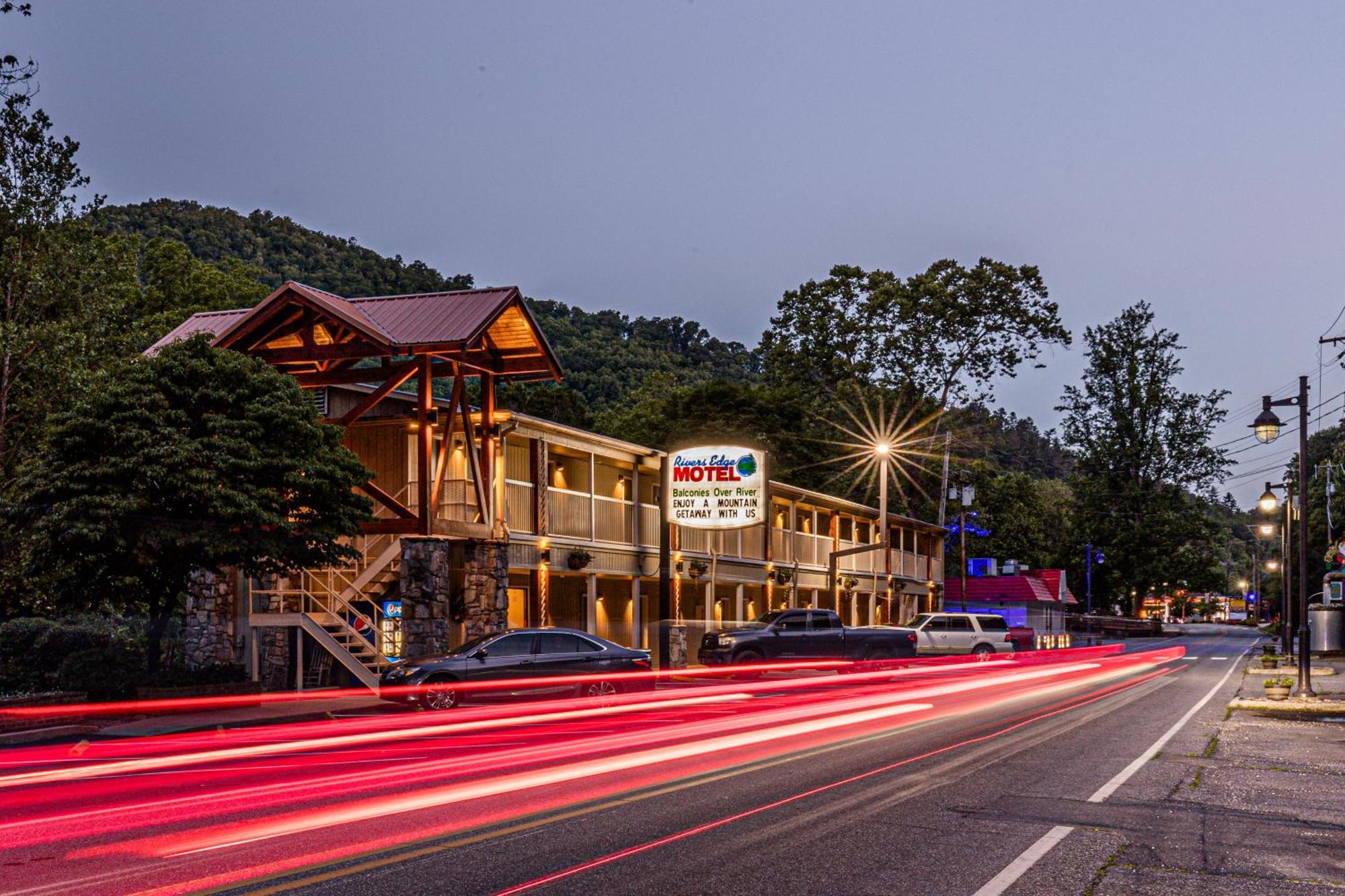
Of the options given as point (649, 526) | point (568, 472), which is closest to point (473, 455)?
point (568, 472)

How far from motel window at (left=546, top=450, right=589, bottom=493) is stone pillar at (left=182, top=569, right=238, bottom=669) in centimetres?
943

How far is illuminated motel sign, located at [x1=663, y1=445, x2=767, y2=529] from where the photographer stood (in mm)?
36156

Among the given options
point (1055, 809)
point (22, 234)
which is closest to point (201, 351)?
point (22, 234)

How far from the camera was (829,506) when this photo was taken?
5244 cm

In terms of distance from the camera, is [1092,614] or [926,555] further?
[1092,614]

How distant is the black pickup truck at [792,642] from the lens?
34.8 meters

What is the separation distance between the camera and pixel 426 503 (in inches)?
1059

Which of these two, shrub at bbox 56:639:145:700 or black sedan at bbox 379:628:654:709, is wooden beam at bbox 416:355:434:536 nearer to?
black sedan at bbox 379:628:654:709

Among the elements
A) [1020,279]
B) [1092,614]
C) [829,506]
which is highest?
[1020,279]

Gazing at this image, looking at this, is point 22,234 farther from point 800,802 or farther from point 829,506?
point 829,506

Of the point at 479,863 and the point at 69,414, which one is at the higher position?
the point at 69,414

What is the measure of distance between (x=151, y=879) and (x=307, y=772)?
18.5 feet

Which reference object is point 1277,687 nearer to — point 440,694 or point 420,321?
point 440,694

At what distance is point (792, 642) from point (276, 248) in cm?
6041
